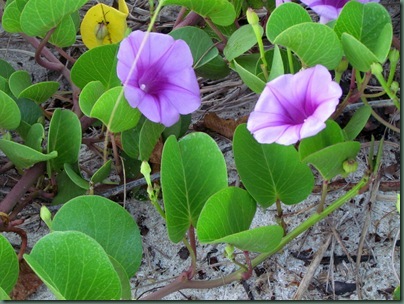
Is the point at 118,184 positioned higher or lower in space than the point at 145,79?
lower

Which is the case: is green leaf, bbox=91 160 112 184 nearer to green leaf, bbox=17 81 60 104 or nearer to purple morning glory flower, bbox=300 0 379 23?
green leaf, bbox=17 81 60 104

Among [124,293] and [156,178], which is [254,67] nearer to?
[156,178]

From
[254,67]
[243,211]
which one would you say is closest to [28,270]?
[243,211]

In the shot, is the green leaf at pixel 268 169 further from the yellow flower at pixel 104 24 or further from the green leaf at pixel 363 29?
the yellow flower at pixel 104 24

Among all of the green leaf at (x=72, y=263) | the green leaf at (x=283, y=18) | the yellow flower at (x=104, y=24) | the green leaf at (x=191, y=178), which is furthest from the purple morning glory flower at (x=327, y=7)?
the green leaf at (x=72, y=263)

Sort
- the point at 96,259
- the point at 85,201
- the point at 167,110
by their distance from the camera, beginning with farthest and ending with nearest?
the point at 167,110
the point at 85,201
the point at 96,259
